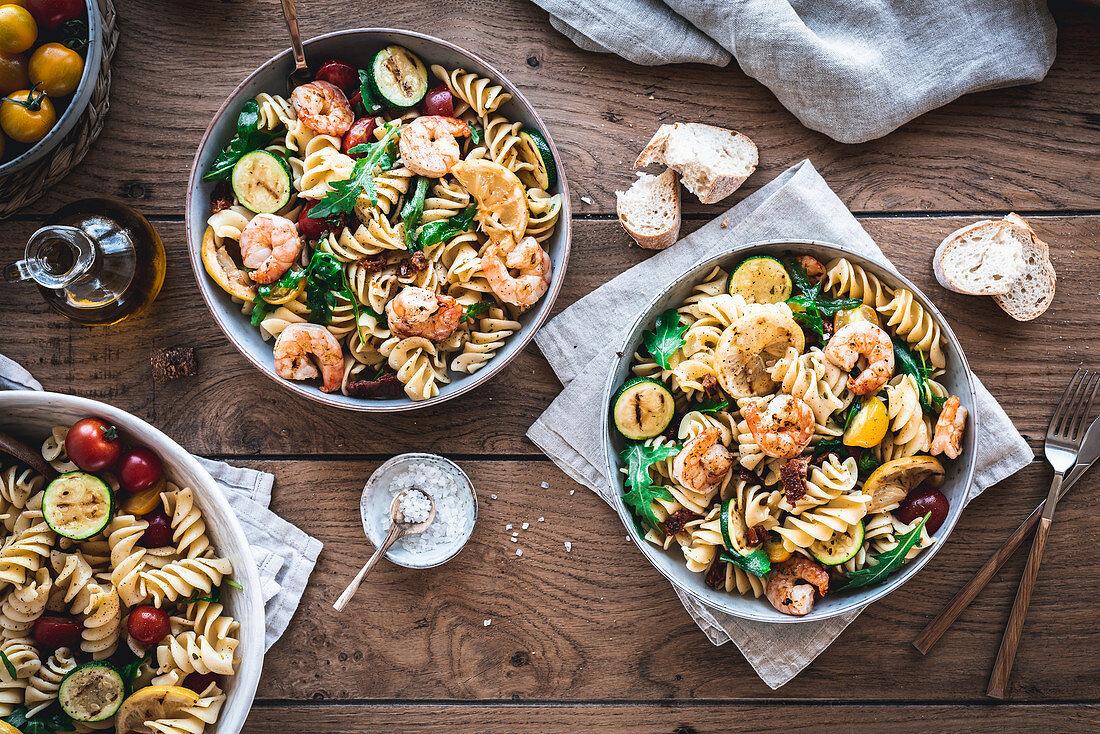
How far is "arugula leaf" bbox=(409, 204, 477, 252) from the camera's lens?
2.92 metres

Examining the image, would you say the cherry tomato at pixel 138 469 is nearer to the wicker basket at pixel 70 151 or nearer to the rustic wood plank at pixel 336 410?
the rustic wood plank at pixel 336 410

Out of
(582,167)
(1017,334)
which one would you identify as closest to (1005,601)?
(1017,334)

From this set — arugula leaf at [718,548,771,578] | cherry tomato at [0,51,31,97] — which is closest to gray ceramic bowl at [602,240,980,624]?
arugula leaf at [718,548,771,578]

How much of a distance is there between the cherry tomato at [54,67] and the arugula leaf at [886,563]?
Result: 349 cm

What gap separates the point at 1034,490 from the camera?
3182 mm

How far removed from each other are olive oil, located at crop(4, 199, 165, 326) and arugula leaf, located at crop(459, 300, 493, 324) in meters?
1.32

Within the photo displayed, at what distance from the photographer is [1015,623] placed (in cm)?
315

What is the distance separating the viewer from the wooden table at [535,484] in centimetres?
319

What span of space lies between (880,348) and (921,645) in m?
1.34

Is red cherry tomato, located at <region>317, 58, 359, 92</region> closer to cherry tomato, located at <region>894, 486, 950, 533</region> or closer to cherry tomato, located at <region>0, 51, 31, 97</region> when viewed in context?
cherry tomato, located at <region>0, 51, 31, 97</region>

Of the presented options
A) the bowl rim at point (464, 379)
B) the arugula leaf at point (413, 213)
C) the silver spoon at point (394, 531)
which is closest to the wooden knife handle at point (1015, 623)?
the bowl rim at point (464, 379)

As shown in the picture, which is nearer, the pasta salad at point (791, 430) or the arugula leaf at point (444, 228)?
the pasta salad at point (791, 430)

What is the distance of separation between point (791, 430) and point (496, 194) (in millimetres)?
1410

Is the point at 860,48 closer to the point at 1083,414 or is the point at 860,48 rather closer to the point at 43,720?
the point at 1083,414
